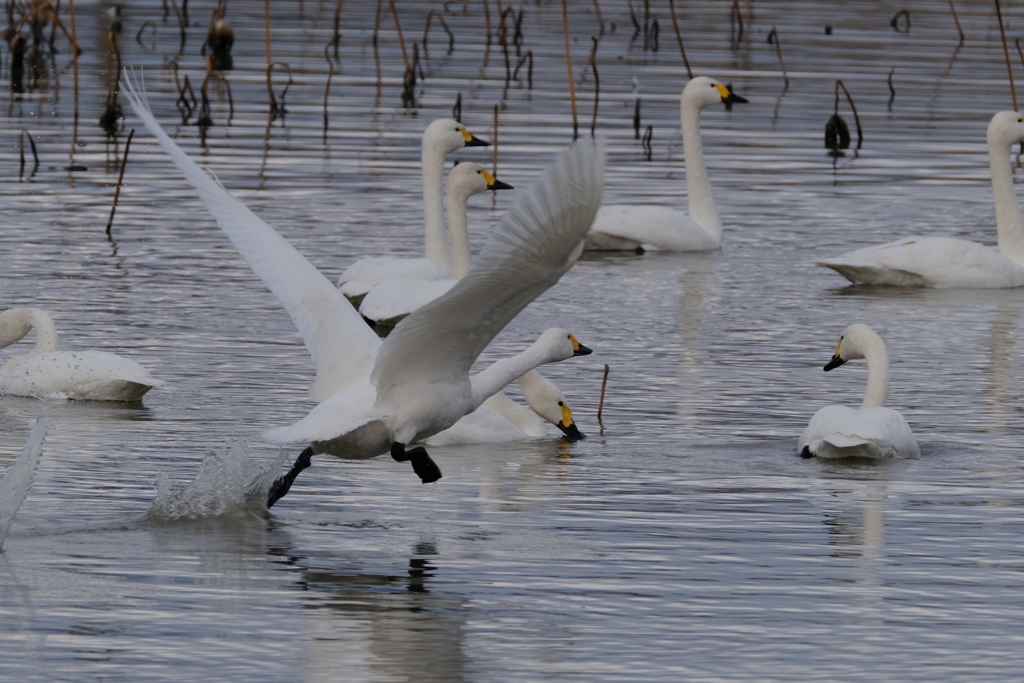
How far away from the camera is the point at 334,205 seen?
17250 millimetres

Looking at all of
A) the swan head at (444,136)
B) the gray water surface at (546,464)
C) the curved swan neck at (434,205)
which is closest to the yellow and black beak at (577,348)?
the gray water surface at (546,464)

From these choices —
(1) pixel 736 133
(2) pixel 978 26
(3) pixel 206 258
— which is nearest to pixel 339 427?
(3) pixel 206 258

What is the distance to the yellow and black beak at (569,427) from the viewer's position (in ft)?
31.3

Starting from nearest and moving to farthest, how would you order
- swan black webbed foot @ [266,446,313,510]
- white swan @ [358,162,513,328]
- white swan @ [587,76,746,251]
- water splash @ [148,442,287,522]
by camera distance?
water splash @ [148,442,287,522] < swan black webbed foot @ [266,446,313,510] < white swan @ [358,162,513,328] < white swan @ [587,76,746,251]

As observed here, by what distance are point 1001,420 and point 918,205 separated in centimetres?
828

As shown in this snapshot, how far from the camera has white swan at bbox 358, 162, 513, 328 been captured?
12000 millimetres

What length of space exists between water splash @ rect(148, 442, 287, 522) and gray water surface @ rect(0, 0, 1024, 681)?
2 cm

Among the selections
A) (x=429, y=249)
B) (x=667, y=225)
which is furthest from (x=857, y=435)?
(x=667, y=225)

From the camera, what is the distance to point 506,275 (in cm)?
658

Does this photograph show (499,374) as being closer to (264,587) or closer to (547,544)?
(547,544)

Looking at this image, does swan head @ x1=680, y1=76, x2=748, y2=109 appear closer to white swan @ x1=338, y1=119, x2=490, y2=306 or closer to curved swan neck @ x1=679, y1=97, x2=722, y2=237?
curved swan neck @ x1=679, y1=97, x2=722, y2=237

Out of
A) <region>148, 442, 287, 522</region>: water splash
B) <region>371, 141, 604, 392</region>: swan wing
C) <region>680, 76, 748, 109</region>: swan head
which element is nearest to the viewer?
<region>371, 141, 604, 392</region>: swan wing

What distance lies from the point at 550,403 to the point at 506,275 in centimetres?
313

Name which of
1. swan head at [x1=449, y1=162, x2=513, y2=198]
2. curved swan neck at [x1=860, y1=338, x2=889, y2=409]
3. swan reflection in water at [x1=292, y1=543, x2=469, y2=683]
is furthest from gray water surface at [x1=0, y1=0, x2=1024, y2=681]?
swan head at [x1=449, y1=162, x2=513, y2=198]
